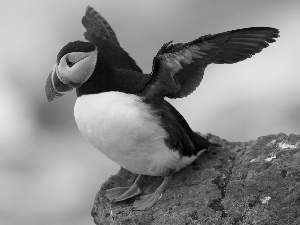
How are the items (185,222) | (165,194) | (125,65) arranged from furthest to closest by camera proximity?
(125,65), (165,194), (185,222)

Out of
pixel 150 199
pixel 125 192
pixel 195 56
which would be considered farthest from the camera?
pixel 125 192

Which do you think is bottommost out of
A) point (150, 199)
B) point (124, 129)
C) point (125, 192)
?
point (150, 199)

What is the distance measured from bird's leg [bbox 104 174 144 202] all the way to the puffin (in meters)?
0.10

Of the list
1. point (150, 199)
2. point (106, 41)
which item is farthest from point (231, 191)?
point (106, 41)

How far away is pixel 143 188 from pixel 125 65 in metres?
0.98

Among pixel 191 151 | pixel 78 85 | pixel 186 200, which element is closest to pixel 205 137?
pixel 191 151

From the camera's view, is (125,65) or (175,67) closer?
(175,67)

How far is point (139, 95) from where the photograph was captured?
4.66 m

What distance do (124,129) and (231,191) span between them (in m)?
0.83

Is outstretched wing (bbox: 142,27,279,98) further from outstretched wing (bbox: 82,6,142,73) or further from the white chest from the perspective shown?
outstretched wing (bbox: 82,6,142,73)

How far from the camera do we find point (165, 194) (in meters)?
4.86

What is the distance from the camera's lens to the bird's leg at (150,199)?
4770 millimetres

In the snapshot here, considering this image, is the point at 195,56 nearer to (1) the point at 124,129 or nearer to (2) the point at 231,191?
(1) the point at 124,129

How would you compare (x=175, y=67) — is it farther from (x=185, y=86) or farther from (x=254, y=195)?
(x=254, y=195)
